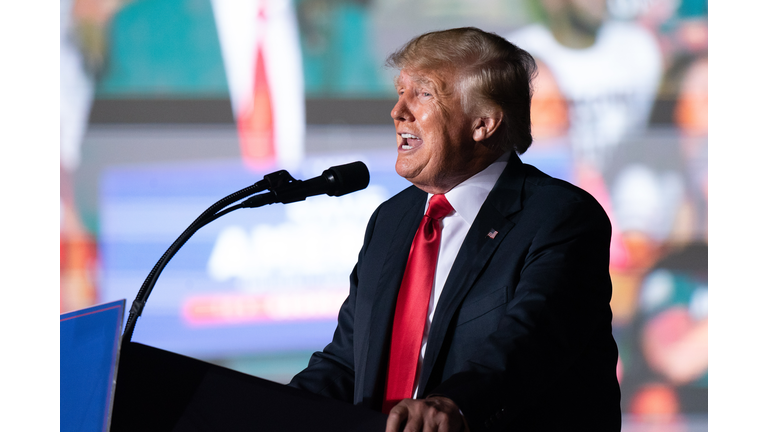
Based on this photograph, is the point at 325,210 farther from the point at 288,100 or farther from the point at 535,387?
the point at 535,387

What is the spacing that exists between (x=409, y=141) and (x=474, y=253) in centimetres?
40

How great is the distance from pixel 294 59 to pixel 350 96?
30 centimetres

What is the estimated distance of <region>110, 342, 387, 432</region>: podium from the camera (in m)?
1.01

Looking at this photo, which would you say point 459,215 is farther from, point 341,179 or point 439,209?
point 341,179

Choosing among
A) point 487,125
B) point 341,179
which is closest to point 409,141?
point 487,125

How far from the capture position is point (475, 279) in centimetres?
141

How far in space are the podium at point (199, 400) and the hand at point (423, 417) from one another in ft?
0.23

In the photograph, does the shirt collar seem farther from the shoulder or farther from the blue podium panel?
the blue podium panel

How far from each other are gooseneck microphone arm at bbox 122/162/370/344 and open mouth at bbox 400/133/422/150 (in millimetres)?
437

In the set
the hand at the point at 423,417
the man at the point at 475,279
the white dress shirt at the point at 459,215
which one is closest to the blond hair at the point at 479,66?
the man at the point at 475,279

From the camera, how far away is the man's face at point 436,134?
165 centimetres

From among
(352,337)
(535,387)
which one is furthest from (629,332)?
(535,387)

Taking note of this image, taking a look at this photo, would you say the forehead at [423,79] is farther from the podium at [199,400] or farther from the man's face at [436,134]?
the podium at [199,400]

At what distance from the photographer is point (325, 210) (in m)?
3.02
